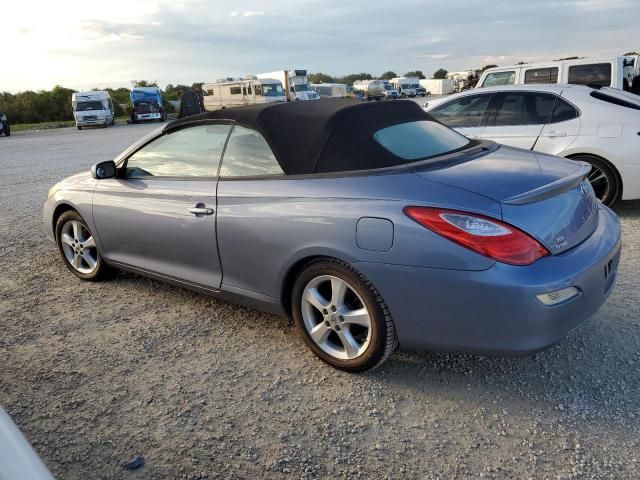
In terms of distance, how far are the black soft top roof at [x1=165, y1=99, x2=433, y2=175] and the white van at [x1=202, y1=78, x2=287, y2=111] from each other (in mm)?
30788

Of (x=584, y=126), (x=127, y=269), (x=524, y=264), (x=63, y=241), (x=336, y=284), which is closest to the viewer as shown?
(x=524, y=264)

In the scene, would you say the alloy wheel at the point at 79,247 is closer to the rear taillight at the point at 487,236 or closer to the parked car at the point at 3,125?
the rear taillight at the point at 487,236

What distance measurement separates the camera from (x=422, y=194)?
2.64 metres

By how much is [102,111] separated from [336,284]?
122ft

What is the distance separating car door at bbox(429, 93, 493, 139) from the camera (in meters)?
6.64

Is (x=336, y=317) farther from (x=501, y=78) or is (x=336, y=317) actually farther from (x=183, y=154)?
(x=501, y=78)

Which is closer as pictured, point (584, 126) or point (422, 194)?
point (422, 194)

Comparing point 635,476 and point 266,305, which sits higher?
point 266,305

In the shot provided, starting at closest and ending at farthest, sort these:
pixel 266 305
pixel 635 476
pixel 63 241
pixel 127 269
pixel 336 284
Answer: pixel 635 476 → pixel 336 284 → pixel 266 305 → pixel 127 269 → pixel 63 241

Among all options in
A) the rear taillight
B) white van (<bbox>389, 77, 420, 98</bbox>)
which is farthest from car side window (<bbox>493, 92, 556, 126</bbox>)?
white van (<bbox>389, 77, 420, 98</bbox>)

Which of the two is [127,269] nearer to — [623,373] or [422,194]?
[422,194]

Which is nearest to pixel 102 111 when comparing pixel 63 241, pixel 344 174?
pixel 63 241

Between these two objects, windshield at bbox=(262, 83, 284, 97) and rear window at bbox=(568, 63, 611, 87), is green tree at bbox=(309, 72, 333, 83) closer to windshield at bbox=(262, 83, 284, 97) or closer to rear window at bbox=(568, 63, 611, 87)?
windshield at bbox=(262, 83, 284, 97)

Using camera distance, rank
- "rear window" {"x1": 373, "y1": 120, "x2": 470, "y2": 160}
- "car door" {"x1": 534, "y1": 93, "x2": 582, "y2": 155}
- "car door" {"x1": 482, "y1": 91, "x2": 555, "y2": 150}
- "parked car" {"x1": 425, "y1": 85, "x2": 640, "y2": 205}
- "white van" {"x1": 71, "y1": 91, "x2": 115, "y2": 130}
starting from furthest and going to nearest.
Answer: "white van" {"x1": 71, "y1": 91, "x2": 115, "y2": 130} → "car door" {"x1": 482, "y1": 91, "x2": 555, "y2": 150} → "car door" {"x1": 534, "y1": 93, "x2": 582, "y2": 155} → "parked car" {"x1": 425, "y1": 85, "x2": 640, "y2": 205} → "rear window" {"x1": 373, "y1": 120, "x2": 470, "y2": 160}
